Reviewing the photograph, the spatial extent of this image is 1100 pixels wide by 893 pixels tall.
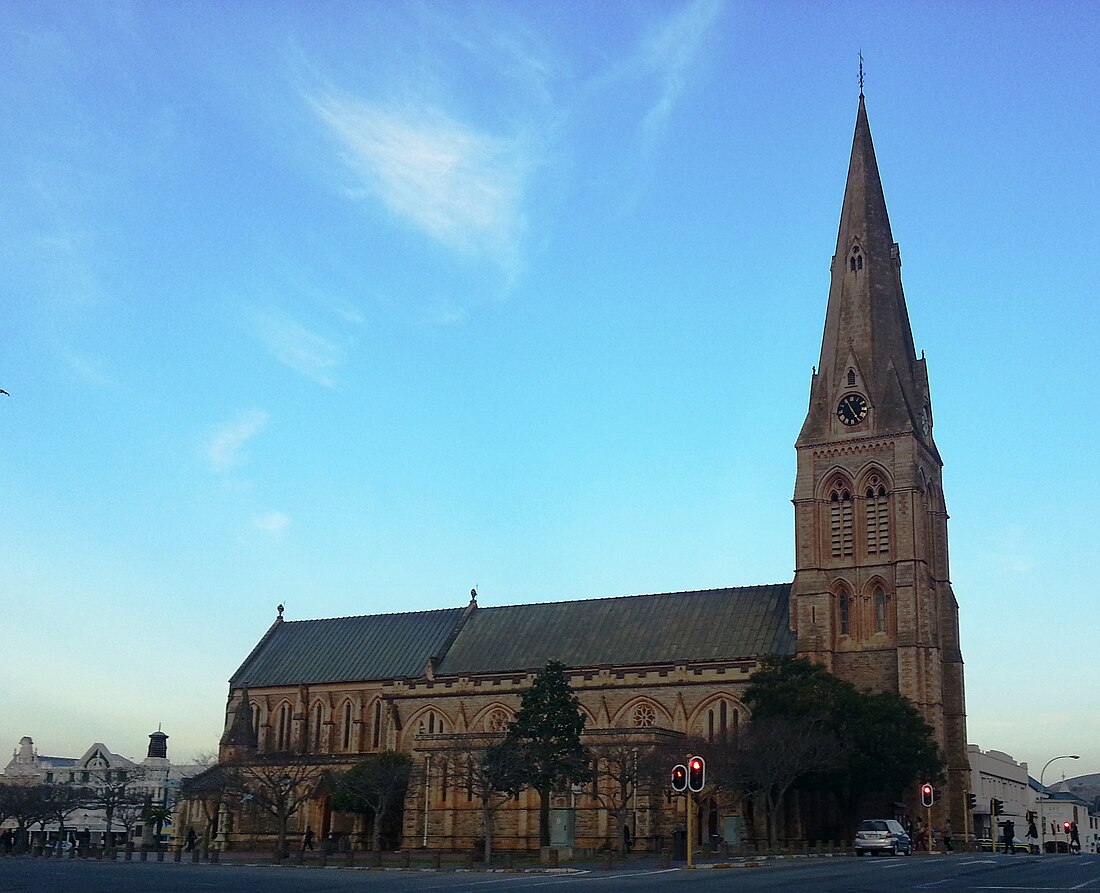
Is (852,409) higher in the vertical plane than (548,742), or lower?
higher

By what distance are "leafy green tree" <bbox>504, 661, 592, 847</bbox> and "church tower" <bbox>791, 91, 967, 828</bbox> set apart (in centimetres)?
1498

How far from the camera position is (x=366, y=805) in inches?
2753

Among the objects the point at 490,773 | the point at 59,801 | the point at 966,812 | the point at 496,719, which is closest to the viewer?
the point at 490,773

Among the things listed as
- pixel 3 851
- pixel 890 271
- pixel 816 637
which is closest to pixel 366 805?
pixel 3 851

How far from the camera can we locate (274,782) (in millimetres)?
61125

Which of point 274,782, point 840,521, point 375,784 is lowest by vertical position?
point 375,784

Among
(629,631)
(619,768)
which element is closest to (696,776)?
(619,768)

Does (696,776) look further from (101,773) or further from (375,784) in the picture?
(101,773)

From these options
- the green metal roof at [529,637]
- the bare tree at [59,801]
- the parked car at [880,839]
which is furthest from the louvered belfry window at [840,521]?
the bare tree at [59,801]

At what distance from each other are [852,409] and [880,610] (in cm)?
1189

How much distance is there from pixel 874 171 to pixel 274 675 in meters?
51.5

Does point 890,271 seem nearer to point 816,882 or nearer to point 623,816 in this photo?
point 623,816

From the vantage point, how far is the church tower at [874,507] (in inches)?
2557

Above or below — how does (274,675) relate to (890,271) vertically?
below
